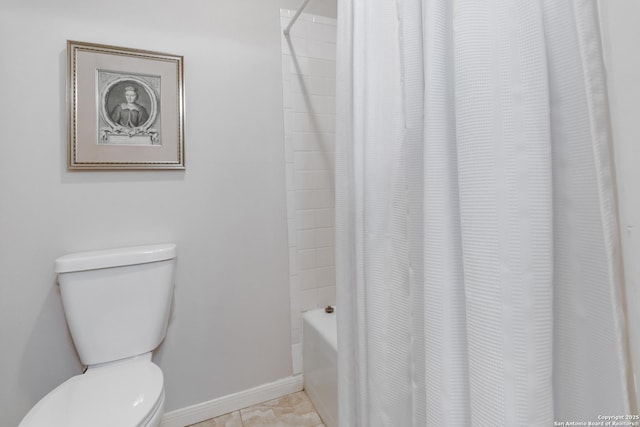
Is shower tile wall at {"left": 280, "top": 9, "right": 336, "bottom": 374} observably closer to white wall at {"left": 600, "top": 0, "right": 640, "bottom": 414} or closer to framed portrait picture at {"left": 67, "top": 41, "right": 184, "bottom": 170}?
framed portrait picture at {"left": 67, "top": 41, "right": 184, "bottom": 170}

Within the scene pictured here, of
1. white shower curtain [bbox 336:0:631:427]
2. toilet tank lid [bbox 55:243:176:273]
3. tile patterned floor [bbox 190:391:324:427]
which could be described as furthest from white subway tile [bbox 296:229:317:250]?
white shower curtain [bbox 336:0:631:427]

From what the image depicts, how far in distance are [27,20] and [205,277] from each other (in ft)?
3.87

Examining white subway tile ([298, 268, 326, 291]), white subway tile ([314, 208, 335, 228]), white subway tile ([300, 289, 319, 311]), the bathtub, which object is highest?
white subway tile ([314, 208, 335, 228])

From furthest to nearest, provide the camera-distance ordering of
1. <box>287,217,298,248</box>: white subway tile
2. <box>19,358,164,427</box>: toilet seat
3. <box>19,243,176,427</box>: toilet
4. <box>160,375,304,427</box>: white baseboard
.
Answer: <box>287,217,298,248</box>: white subway tile → <box>160,375,304,427</box>: white baseboard → <box>19,243,176,427</box>: toilet → <box>19,358,164,427</box>: toilet seat

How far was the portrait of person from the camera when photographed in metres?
1.22

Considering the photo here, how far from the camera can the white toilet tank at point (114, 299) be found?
3.47 ft

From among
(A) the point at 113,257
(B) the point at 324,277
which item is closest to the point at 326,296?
(B) the point at 324,277

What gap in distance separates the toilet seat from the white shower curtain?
2.42 feet

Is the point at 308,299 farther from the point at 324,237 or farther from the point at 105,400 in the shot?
the point at 105,400

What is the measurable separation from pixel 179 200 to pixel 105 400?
0.75m

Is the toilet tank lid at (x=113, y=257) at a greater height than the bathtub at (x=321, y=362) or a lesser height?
greater

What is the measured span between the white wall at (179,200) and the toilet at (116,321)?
0.48ft

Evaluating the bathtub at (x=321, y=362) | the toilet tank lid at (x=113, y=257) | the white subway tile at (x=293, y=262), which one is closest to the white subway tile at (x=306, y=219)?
the white subway tile at (x=293, y=262)

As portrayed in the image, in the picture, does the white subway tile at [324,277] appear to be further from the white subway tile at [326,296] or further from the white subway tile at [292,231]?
the white subway tile at [292,231]
